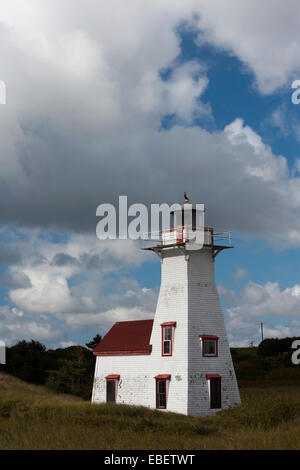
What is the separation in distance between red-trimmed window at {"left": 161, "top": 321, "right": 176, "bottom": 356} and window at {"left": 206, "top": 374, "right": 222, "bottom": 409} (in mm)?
2649

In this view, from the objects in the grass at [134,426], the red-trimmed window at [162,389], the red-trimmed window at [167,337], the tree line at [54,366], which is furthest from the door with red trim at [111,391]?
A: the tree line at [54,366]

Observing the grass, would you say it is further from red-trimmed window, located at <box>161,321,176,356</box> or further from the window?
red-trimmed window, located at <box>161,321,176,356</box>

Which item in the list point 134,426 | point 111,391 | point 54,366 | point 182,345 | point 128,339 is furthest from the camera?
point 54,366

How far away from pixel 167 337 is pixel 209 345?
8.04ft

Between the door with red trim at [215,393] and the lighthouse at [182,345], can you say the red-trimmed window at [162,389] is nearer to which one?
the lighthouse at [182,345]

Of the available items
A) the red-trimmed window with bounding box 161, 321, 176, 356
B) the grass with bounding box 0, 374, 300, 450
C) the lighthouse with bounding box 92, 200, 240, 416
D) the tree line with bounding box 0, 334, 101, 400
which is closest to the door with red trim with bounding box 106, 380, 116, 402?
the lighthouse with bounding box 92, 200, 240, 416

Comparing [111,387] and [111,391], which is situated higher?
[111,387]

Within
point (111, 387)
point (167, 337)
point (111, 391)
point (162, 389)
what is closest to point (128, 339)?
point (111, 387)

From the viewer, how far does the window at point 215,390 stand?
34.5 m

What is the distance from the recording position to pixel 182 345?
34656 millimetres

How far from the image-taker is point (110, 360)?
38.5m

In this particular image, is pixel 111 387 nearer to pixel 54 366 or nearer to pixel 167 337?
pixel 167 337

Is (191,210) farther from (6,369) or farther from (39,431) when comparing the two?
(6,369)

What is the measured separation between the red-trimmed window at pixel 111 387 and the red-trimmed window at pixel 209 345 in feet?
19.8
